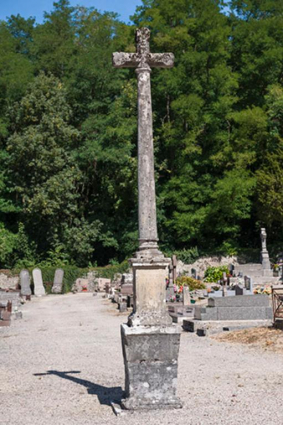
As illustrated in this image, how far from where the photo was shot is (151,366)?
708 cm

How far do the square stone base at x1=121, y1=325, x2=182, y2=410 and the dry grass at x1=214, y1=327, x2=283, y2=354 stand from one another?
4887 millimetres

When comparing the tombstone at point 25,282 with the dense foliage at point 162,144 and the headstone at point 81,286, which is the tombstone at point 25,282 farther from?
the dense foliage at point 162,144

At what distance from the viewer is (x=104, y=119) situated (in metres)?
38.5

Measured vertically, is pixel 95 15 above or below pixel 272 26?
above

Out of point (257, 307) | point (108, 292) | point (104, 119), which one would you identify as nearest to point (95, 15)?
point (104, 119)

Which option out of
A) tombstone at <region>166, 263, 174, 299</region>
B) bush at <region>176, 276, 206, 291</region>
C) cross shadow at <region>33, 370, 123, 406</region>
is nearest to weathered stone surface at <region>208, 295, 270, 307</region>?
tombstone at <region>166, 263, 174, 299</region>

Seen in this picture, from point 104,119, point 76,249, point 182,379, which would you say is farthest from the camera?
point 104,119

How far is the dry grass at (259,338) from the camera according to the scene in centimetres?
1189

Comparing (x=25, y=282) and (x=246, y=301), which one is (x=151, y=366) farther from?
(x=25, y=282)

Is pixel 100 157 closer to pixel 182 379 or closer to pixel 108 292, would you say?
pixel 108 292

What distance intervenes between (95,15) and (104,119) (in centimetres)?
1459

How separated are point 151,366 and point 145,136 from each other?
311cm

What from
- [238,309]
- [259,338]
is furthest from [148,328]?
[238,309]

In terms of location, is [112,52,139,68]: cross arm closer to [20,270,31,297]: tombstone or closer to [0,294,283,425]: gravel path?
[0,294,283,425]: gravel path
